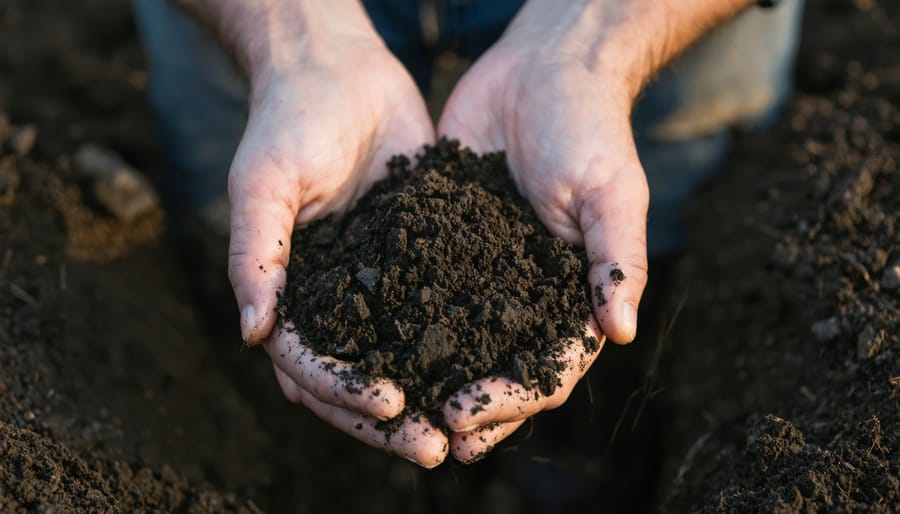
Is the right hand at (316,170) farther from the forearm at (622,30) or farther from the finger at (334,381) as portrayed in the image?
the forearm at (622,30)

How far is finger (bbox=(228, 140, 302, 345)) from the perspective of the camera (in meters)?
1.90

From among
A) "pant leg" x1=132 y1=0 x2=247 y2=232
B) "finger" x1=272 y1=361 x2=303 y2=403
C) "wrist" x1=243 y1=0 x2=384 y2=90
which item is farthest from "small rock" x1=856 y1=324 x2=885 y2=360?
"pant leg" x1=132 y1=0 x2=247 y2=232

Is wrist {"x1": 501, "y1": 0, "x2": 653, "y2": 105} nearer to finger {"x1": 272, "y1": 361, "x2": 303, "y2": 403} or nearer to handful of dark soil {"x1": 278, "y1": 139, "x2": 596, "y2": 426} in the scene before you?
handful of dark soil {"x1": 278, "y1": 139, "x2": 596, "y2": 426}

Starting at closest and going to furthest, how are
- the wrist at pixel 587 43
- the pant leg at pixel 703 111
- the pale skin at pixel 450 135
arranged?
the pale skin at pixel 450 135 → the wrist at pixel 587 43 → the pant leg at pixel 703 111

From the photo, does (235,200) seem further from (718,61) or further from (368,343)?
(718,61)

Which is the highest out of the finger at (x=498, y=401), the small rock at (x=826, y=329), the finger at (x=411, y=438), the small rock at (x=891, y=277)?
the finger at (x=498, y=401)

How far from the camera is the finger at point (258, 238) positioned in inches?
74.7

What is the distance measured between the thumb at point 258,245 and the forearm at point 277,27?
1.66 feet

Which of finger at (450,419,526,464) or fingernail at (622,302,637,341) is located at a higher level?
fingernail at (622,302,637,341)

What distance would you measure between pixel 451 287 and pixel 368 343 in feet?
0.81

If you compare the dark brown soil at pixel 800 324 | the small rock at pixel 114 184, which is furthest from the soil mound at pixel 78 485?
the dark brown soil at pixel 800 324

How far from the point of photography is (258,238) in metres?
1.93

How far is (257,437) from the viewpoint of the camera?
2.63 m

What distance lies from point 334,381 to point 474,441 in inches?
13.8
